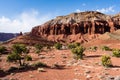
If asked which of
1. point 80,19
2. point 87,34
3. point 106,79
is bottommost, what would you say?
point 106,79

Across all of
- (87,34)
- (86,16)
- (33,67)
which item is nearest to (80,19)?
(86,16)

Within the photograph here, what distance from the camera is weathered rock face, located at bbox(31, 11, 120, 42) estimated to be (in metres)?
143

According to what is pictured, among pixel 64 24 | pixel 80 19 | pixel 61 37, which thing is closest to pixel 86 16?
pixel 80 19

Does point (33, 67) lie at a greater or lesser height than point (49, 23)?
lesser

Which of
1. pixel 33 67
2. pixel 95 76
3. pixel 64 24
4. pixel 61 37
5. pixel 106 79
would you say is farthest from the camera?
pixel 64 24

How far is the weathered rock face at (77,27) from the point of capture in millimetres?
143250

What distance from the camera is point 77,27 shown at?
14775 cm

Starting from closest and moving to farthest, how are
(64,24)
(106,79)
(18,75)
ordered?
(106,79), (18,75), (64,24)

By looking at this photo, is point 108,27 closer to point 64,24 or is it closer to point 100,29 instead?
point 100,29

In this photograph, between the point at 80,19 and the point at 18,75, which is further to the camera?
the point at 80,19

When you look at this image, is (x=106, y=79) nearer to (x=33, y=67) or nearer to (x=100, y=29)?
(x=33, y=67)

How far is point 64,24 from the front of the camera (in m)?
154

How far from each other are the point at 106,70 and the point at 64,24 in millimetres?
123943

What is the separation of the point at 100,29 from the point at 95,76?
11917cm
